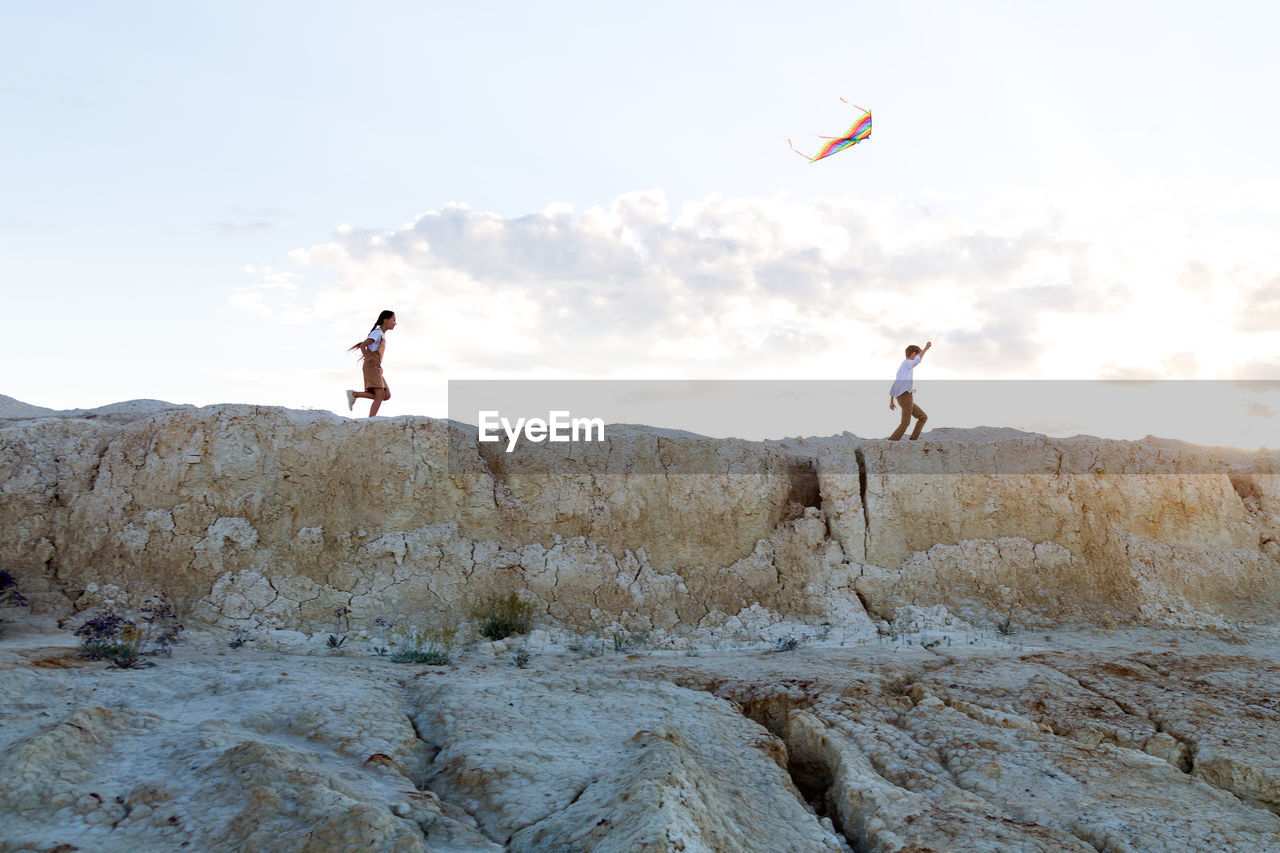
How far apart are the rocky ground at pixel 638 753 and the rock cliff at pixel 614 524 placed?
124 centimetres

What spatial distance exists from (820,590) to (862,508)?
1009 mm

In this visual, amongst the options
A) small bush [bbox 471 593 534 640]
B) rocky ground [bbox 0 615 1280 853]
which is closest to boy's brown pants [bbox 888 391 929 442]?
rocky ground [bbox 0 615 1280 853]

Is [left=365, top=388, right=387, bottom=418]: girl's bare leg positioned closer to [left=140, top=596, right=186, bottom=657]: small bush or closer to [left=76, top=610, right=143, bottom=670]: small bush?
[left=140, top=596, right=186, bottom=657]: small bush

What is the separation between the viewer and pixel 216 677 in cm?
552

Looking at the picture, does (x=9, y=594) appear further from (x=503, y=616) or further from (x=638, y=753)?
(x=638, y=753)

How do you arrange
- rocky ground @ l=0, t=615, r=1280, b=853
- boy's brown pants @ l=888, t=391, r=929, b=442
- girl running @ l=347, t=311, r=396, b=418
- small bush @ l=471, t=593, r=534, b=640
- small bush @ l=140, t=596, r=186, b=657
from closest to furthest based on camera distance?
1. rocky ground @ l=0, t=615, r=1280, b=853
2. small bush @ l=140, t=596, r=186, b=657
3. small bush @ l=471, t=593, r=534, b=640
4. girl running @ l=347, t=311, r=396, b=418
5. boy's brown pants @ l=888, t=391, r=929, b=442

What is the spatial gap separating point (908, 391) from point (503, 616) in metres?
5.14

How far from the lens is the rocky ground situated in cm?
366

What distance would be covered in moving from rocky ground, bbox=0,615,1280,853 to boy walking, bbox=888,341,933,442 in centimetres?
372

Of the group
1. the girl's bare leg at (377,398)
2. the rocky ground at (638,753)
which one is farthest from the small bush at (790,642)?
the girl's bare leg at (377,398)

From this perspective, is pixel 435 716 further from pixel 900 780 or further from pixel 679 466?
pixel 679 466

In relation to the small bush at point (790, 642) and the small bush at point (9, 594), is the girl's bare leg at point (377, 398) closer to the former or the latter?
the small bush at point (9, 594)

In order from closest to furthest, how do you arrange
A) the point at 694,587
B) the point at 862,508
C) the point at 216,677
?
the point at 216,677, the point at 694,587, the point at 862,508

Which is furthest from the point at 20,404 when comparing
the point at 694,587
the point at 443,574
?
the point at 694,587
